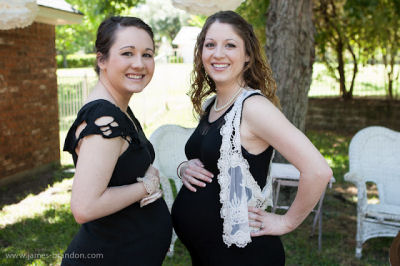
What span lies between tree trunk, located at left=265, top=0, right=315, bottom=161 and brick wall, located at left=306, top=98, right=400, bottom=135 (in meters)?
7.42

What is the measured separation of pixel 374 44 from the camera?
A: 1230 centimetres

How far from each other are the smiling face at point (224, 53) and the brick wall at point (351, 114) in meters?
10.8

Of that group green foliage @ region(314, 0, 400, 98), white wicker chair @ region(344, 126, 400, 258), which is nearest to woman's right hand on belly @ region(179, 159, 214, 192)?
white wicker chair @ region(344, 126, 400, 258)

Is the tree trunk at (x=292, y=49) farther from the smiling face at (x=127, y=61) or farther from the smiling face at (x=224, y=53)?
the smiling face at (x=127, y=61)

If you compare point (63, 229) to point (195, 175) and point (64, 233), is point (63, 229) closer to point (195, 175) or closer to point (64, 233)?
point (64, 233)

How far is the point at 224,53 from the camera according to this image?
6.64ft

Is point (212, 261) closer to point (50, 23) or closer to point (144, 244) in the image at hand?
point (144, 244)

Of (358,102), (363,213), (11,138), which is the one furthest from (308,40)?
(358,102)

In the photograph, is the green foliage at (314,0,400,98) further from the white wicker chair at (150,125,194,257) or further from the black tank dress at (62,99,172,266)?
the black tank dress at (62,99,172,266)

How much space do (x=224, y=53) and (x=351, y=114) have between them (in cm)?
1122

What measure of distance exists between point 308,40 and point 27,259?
421 cm

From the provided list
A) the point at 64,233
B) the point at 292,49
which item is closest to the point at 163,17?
the point at 292,49

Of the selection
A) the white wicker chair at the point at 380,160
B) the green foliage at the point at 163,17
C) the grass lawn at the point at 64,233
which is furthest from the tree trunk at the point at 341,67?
the green foliage at the point at 163,17

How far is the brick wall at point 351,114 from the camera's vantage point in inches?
459
